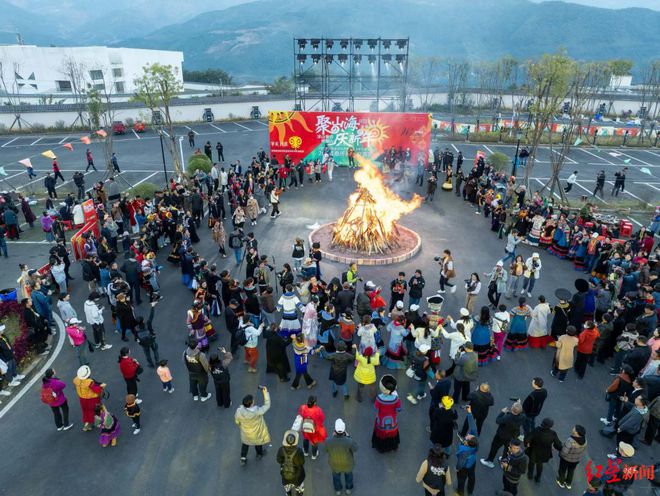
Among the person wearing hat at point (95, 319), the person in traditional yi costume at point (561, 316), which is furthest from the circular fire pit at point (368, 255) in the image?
the person wearing hat at point (95, 319)

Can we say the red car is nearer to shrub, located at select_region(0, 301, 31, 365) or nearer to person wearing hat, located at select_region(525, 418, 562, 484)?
shrub, located at select_region(0, 301, 31, 365)

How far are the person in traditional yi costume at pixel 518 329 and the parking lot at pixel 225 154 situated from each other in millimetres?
14559

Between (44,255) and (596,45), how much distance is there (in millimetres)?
200149

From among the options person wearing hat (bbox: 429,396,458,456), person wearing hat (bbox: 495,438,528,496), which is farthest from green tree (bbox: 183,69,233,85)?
person wearing hat (bbox: 495,438,528,496)

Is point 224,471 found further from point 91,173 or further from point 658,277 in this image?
point 91,173

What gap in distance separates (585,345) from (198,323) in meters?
9.16

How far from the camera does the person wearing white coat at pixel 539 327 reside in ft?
35.6

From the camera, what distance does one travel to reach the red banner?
1098 inches

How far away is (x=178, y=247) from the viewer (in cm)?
A: 1570

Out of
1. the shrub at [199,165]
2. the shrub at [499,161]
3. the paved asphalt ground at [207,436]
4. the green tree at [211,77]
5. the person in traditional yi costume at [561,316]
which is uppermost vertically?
the green tree at [211,77]

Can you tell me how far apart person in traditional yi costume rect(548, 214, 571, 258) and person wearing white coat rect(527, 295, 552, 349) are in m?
6.78

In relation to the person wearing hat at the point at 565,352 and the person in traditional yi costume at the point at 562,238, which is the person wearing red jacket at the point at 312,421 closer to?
the person wearing hat at the point at 565,352

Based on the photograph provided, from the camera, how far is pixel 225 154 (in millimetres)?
35156

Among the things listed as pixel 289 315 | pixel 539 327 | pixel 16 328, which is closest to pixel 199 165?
pixel 16 328
